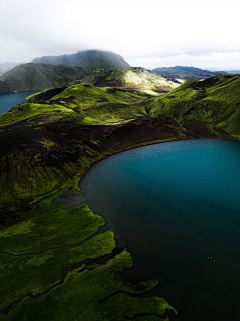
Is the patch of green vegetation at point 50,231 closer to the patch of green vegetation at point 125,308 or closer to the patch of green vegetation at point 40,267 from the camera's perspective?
the patch of green vegetation at point 40,267

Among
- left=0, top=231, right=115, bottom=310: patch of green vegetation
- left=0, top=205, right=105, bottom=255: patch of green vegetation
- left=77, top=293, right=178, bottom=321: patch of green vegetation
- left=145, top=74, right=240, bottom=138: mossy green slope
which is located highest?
left=145, top=74, right=240, bottom=138: mossy green slope

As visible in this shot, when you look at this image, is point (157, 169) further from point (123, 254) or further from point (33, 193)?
point (33, 193)

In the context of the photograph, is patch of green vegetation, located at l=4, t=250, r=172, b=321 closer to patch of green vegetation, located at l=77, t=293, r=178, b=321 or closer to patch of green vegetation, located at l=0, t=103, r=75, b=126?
patch of green vegetation, located at l=77, t=293, r=178, b=321

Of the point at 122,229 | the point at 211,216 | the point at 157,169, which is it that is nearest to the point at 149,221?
the point at 122,229

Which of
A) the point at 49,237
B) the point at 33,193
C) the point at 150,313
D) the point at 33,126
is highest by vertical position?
the point at 33,126

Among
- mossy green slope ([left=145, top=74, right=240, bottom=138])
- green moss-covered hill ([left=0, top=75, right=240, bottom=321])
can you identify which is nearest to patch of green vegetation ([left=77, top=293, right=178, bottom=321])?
green moss-covered hill ([left=0, top=75, right=240, bottom=321])

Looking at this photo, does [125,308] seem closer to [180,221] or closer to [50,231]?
[180,221]

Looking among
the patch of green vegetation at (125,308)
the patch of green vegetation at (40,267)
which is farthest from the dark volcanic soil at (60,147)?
the patch of green vegetation at (125,308)
